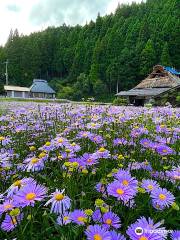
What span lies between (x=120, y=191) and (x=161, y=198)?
0.20 meters

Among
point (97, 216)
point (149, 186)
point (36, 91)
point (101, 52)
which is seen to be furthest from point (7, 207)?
point (101, 52)

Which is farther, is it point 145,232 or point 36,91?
point 36,91

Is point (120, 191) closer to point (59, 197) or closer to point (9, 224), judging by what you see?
point (59, 197)

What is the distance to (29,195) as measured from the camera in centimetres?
126

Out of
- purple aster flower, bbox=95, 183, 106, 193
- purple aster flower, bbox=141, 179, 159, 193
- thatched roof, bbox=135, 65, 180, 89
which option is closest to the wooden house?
thatched roof, bbox=135, 65, 180, 89

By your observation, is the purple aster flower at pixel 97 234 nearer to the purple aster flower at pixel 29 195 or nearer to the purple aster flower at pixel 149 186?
the purple aster flower at pixel 29 195

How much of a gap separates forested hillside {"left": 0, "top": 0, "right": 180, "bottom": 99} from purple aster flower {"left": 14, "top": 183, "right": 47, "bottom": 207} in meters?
54.9

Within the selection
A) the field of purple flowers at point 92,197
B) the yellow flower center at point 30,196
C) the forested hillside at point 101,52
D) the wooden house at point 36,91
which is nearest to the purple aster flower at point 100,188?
the field of purple flowers at point 92,197

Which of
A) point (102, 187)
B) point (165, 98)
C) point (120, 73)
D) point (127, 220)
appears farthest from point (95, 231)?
point (120, 73)

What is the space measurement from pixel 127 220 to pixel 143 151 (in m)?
1.19

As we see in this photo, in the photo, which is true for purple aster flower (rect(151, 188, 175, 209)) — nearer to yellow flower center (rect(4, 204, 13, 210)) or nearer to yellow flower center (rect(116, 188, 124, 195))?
yellow flower center (rect(116, 188, 124, 195))

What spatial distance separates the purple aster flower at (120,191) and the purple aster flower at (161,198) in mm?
116

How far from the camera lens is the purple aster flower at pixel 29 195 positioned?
4.04 ft

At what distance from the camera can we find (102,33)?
3162 inches
